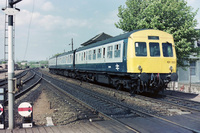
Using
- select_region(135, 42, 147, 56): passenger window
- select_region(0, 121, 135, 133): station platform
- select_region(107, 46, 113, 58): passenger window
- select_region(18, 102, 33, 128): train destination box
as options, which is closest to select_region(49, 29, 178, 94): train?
select_region(135, 42, 147, 56): passenger window

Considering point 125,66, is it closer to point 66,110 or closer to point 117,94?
point 117,94

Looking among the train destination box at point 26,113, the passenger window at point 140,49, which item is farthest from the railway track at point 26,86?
the passenger window at point 140,49

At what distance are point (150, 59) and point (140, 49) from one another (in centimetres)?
80

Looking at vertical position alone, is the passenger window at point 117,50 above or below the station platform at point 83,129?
above

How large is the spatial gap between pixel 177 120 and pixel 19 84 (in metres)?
5.36

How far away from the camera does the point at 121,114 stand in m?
8.17

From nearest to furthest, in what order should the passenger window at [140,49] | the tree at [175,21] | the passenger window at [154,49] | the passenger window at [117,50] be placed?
1. the passenger window at [140,49]
2. the passenger window at [154,49]
3. the passenger window at [117,50]
4. the tree at [175,21]

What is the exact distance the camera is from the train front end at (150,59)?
38.4 ft

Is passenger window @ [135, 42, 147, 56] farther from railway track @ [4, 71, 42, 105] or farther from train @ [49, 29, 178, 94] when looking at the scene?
railway track @ [4, 71, 42, 105]

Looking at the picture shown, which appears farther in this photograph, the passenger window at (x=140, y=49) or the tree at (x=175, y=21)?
the tree at (x=175, y=21)

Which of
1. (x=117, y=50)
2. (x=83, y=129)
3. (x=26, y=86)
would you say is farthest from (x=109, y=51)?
(x=26, y=86)

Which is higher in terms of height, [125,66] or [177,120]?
[125,66]

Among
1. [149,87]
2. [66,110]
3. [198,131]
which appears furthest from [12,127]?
[149,87]

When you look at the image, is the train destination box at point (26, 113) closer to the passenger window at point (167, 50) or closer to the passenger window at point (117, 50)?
the passenger window at point (117, 50)
